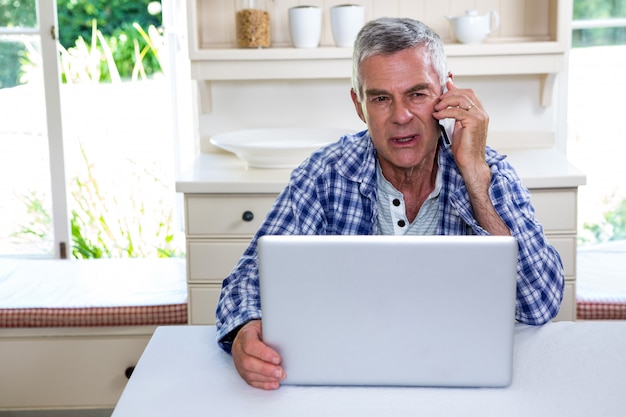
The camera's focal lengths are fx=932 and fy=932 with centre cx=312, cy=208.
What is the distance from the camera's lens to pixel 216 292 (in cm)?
268

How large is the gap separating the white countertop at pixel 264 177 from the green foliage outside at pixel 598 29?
534 mm

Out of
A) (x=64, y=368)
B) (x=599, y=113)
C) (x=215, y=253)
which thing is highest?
(x=599, y=113)

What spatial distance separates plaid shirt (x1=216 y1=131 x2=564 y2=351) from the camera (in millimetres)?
1589

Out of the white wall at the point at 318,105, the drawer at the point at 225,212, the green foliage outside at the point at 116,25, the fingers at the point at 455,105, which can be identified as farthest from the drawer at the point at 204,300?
the green foliage outside at the point at 116,25

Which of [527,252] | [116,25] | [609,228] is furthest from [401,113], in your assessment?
[116,25]

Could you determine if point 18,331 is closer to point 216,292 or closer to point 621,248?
point 216,292

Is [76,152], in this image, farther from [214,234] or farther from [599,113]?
[599,113]

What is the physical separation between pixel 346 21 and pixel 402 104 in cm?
123

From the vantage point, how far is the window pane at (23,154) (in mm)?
3236

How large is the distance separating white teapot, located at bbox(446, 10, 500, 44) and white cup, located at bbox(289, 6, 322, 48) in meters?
0.41

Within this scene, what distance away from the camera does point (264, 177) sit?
8.74ft

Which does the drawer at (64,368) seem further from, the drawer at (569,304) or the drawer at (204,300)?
the drawer at (569,304)

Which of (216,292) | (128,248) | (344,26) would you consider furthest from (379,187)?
(128,248)

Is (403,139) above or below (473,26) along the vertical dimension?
below
